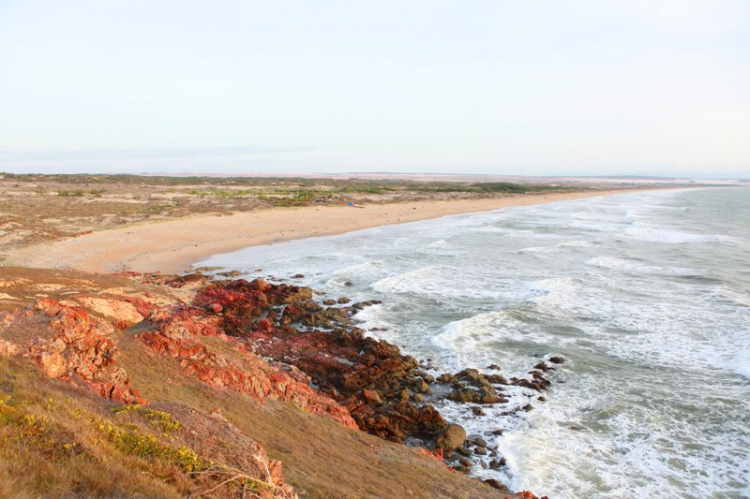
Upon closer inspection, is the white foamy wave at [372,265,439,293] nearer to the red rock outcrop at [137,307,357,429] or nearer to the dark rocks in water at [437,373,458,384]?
the dark rocks in water at [437,373,458,384]

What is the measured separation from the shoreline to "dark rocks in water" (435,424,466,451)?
1586cm

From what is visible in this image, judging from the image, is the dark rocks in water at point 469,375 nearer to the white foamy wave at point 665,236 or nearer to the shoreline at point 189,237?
the shoreline at point 189,237

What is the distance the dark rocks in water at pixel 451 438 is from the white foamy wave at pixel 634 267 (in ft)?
57.7

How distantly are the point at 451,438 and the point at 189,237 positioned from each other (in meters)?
24.4

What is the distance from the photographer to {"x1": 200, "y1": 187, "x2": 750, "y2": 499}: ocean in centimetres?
844

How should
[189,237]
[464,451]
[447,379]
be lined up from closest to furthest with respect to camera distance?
[464,451] < [447,379] < [189,237]

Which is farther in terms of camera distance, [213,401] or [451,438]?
[451,438]

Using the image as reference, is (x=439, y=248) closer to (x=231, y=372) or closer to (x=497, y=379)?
(x=497, y=379)

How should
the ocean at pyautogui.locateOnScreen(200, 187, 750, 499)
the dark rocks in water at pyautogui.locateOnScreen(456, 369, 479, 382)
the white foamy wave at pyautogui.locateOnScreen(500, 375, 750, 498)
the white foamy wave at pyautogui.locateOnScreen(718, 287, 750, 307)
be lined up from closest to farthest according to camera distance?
the white foamy wave at pyautogui.locateOnScreen(500, 375, 750, 498), the ocean at pyautogui.locateOnScreen(200, 187, 750, 499), the dark rocks in water at pyautogui.locateOnScreen(456, 369, 479, 382), the white foamy wave at pyautogui.locateOnScreen(718, 287, 750, 307)

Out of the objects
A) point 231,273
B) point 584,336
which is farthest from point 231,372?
point 231,273

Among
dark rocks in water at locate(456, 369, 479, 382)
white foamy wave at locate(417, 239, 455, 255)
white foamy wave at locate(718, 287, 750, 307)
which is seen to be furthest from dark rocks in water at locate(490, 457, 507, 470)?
white foamy wave at locate(417, 239, 455, 255)

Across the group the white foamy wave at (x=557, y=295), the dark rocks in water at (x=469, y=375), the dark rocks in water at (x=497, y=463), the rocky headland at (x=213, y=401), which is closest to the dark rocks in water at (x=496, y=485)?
the rocky headland at (x=213, y=401)

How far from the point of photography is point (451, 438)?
8.80 metres

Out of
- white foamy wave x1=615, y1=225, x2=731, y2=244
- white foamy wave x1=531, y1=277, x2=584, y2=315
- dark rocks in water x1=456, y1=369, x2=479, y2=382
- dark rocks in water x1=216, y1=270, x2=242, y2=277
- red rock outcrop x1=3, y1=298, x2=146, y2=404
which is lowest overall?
dark rocks in water x1=456, y1=369, x2=479, y2=382
